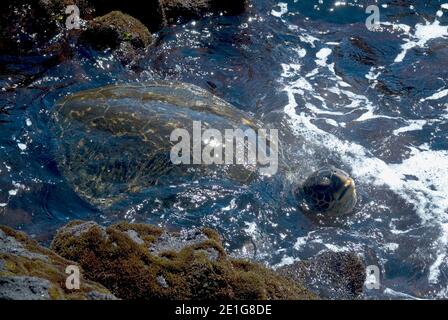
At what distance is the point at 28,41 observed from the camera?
383 inches

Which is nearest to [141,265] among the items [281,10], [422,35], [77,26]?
[77,26]

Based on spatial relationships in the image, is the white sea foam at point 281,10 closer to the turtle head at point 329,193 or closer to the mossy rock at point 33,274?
the turtle head at point 329,193

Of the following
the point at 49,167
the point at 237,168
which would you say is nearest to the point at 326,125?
the point at 237,168

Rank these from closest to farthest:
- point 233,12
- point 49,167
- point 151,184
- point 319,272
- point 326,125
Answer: point 319,272 < point 151,184 < point 49,167 < point 326,125 < point 233,12

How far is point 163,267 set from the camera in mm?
4766

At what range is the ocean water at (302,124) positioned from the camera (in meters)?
6.68

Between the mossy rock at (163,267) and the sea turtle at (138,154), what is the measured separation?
163cm

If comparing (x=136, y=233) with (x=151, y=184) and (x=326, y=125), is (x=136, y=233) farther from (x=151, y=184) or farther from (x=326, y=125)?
(x=326, y=125)

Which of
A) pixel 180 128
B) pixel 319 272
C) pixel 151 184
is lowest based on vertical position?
pixel 319 272

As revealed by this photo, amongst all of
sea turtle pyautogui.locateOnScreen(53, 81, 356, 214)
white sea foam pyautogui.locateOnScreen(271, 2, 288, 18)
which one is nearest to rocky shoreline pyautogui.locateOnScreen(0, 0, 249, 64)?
white sea foam pyautogui.locateOnScreen(271, 2, 288, 18)

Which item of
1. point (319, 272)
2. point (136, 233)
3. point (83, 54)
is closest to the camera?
point (136, 233)

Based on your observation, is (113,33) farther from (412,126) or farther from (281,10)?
(412,126)

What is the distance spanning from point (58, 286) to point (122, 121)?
3.58 metres
